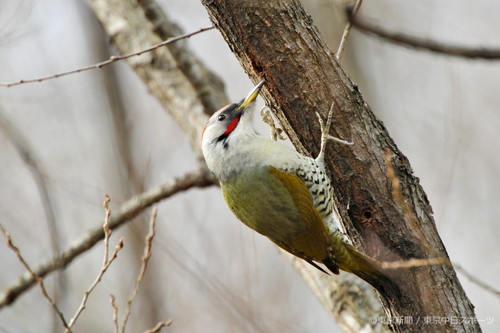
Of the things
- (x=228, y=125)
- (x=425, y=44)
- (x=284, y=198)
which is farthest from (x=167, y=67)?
(x=425, y=44)

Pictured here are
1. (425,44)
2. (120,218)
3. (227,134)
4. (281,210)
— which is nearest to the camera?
(425,44)

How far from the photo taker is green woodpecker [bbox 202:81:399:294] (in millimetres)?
4188

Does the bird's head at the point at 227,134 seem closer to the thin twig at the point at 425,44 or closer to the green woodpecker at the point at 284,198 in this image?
the green woodpecker at the point at 284,198

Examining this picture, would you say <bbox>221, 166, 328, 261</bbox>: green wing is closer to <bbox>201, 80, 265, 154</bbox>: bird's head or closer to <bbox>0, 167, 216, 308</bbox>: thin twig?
<bbox>201, 80, 265, 154</bbox>: bird's head

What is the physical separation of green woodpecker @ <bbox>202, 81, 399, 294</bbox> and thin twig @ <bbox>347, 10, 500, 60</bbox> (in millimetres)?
1860

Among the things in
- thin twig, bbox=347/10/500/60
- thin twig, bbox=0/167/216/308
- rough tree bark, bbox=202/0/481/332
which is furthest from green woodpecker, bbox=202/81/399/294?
thin twig, bbox=347/10/500/60

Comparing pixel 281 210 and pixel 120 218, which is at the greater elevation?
pixel 120 218

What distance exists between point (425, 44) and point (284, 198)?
232 cm

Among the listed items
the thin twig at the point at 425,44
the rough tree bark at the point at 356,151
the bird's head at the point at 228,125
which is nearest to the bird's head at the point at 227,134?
the bird's head at the point at 228,125

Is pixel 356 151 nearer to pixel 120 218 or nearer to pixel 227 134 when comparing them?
pixel 227 134

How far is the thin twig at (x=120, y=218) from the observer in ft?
16.7

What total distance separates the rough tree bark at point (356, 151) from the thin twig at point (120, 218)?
2187mm

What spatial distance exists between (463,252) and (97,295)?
22.7ft

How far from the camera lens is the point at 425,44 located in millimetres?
2117
